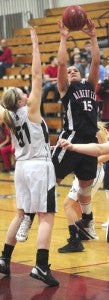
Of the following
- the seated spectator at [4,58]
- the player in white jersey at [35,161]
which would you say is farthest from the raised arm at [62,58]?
the seated spectator at [4,58]

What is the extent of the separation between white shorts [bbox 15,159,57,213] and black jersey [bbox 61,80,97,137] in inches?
33.6

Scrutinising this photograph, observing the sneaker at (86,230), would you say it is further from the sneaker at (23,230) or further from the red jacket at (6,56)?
the red jacket at (6,56)

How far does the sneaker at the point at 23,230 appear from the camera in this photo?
538 cm

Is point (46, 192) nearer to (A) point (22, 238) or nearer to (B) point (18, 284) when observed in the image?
(A) point (22, 238)

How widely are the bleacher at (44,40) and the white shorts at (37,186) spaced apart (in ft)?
32.7

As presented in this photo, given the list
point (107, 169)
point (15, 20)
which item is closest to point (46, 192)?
point (107, 169)

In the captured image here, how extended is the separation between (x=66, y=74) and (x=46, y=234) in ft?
5.59

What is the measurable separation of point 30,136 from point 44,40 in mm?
13657

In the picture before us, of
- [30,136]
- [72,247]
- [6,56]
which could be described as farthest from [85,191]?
[6,56]

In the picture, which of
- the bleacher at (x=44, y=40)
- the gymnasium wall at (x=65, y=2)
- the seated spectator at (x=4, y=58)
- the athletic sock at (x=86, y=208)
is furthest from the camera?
the gymnasium wall at (x=65, y=2)

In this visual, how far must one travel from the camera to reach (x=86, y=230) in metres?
7.02

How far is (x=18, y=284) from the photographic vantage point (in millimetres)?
5414

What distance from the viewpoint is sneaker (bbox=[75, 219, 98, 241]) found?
272 inches

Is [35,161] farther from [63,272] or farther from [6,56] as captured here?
[6,56]
